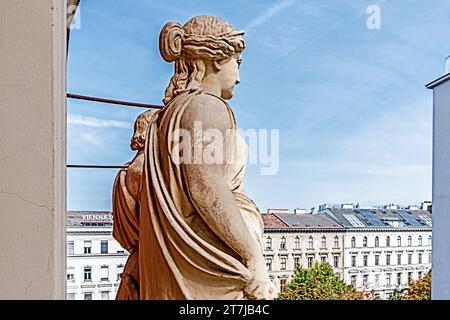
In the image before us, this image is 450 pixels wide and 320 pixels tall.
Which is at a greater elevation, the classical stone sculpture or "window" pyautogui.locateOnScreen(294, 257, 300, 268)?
the classical stone sculpture

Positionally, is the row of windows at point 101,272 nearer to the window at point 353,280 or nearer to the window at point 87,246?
the window at point 87,246

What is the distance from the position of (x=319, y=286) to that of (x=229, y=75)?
1.84 ft

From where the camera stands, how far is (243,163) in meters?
0.72

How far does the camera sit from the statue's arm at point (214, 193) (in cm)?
64

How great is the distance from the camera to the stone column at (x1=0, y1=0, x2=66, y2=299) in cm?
50

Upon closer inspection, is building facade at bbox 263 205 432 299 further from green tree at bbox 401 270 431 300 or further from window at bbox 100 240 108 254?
window at bbox 100 240 108 254

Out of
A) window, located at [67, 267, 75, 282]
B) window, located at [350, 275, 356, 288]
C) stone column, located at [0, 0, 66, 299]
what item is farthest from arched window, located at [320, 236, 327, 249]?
stone column, located at [0, 0, 66, 299]

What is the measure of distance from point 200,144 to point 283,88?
90 cm

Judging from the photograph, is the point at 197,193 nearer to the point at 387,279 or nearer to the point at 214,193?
the point at 214,193

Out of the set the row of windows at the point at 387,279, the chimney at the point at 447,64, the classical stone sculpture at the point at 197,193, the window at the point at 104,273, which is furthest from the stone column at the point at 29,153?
the chimney at the point at 447,64

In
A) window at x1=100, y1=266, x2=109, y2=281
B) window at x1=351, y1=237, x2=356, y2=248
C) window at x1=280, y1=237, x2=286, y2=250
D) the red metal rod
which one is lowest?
window at x1=100, y1=266, x2=109, y2=281

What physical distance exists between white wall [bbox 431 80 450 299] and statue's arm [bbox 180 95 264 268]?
69 centimetres

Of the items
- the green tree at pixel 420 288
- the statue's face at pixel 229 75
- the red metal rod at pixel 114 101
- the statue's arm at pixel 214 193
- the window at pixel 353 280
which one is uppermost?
the red metal rod at pixel 114 101
